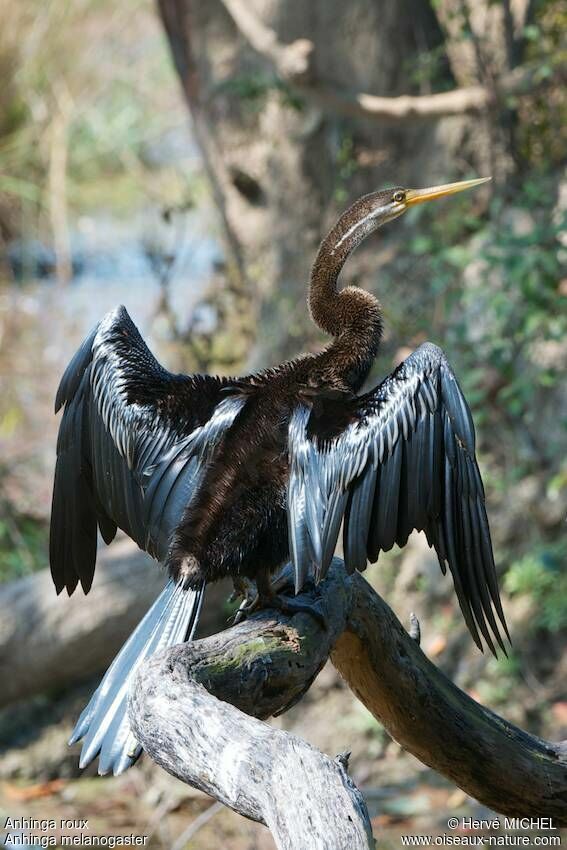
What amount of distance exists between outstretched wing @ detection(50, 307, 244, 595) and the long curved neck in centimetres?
33

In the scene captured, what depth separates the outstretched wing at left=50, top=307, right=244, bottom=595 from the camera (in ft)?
9.77

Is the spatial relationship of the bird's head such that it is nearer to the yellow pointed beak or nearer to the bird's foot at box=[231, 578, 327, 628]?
the yellow pointed beak

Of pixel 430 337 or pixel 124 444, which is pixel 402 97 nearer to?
pixel 430 337

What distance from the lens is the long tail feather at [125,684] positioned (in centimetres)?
242

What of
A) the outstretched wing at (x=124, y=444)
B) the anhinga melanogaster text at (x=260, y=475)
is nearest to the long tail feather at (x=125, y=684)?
the anhinga melanogaster text at (x=260, y=475)

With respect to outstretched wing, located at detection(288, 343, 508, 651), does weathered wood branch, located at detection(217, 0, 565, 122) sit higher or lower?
higher

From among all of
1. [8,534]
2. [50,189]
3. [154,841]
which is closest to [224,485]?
[154,841]

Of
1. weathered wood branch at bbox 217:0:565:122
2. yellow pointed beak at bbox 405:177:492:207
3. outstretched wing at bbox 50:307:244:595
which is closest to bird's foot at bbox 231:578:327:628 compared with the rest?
outstretched wing at bbox 50:307:244:595

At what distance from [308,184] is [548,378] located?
1917 mm

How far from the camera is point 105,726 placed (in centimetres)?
249

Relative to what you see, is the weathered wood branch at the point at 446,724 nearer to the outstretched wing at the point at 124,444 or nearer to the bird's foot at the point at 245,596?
the bird's foot at the point at 245,596

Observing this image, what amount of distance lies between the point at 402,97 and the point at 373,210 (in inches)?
97.0

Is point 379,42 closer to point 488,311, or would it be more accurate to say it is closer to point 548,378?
point 488,311

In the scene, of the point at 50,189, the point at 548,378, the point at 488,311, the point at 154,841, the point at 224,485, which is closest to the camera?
the point at 224,485
